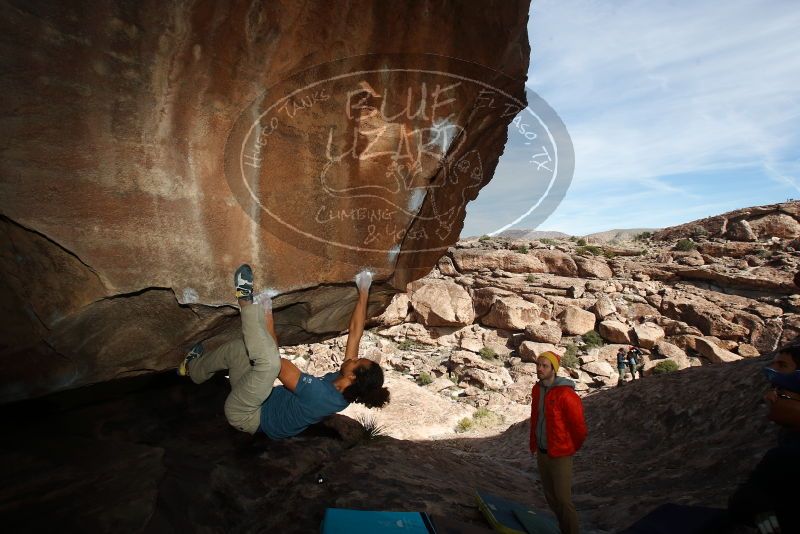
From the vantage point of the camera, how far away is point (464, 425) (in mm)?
14789

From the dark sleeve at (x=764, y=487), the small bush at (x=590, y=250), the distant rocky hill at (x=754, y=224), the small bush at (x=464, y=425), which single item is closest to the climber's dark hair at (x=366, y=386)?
the dark sleeve at (x=764, y=487)

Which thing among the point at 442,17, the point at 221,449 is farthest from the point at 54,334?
the point at 442,17

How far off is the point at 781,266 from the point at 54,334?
3441 centimetres

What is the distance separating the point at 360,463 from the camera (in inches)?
169

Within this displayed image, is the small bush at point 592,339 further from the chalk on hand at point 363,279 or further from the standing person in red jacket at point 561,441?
the chalk on hand at point 363,279

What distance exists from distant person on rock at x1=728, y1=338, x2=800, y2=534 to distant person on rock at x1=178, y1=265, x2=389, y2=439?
2550mm

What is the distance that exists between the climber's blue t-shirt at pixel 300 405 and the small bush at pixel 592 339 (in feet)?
72.5

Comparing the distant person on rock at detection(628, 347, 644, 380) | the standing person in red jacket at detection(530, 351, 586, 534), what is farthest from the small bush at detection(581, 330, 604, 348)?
the standing person in red jacket at detection(530, 351, 586, 534)

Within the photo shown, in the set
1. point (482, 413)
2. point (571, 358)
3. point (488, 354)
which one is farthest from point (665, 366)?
point (482, 413)

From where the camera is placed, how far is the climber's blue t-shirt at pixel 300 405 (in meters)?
3.56

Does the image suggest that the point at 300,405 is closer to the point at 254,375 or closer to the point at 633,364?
the point at 254,375

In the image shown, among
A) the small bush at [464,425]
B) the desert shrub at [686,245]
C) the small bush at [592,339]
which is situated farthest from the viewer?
the desert shrub at [686,245]

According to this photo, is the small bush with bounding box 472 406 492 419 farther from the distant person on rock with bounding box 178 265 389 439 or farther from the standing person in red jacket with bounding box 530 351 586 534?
the distant person on rock with bounding box 178 265 389 439

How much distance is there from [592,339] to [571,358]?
2557mm
